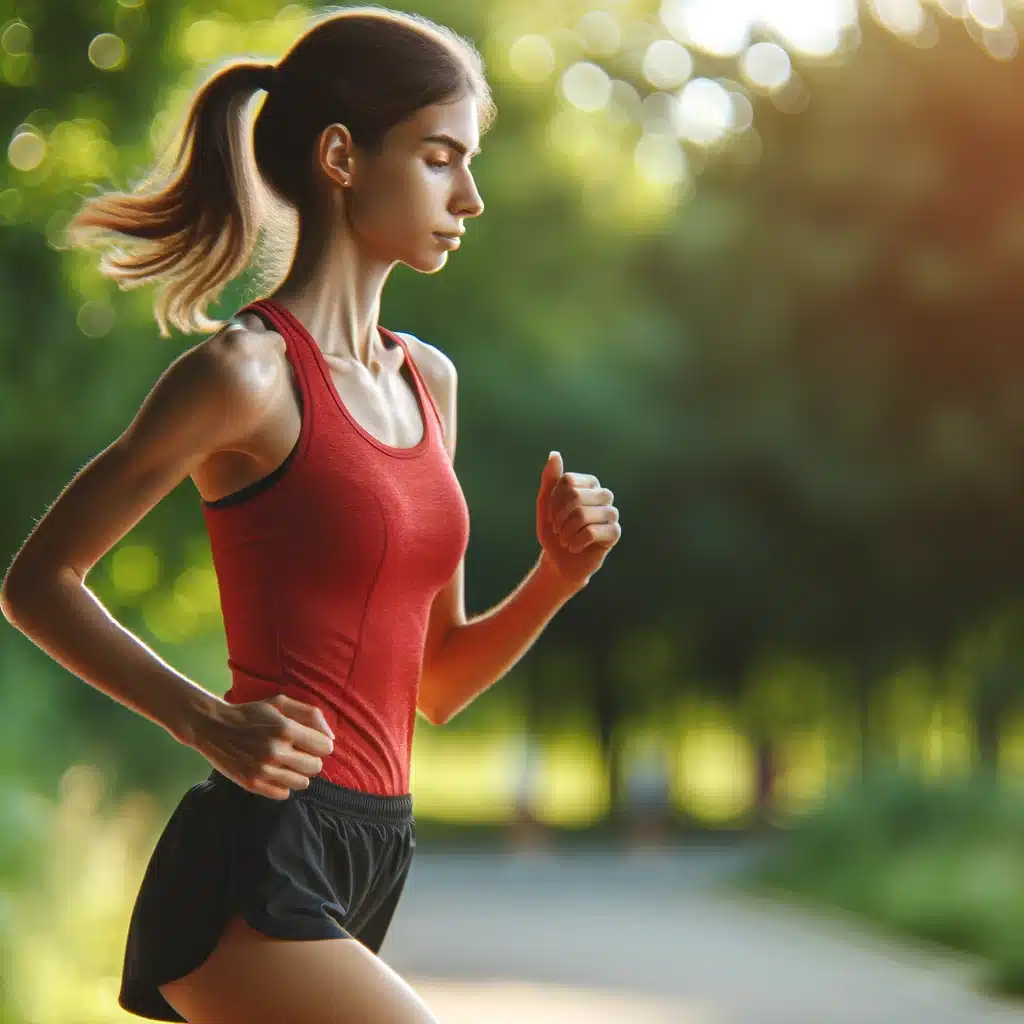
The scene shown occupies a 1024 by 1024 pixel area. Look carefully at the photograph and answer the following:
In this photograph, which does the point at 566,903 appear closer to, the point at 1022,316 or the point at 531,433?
the point at 531,433

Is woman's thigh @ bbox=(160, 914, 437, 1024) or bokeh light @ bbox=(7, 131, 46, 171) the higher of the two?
bokeh light @ bbox=(7, 131, 46, 171)

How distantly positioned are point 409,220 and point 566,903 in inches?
669

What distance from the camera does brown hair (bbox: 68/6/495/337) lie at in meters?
2.39

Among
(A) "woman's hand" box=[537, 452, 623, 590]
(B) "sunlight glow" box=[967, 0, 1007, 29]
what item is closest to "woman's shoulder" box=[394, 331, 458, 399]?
(A) "woman's hand" box=[537, 452, 623, 590]

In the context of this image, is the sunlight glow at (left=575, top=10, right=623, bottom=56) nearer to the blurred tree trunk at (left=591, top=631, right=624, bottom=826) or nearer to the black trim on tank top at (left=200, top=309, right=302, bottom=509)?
the blurred tree trunk at (left=591, top=631, right=624, bottom=826)

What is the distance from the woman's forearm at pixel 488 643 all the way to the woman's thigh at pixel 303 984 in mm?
576

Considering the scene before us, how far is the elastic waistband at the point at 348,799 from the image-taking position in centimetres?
229

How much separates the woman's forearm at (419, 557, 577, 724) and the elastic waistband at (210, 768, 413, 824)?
0.34 metres

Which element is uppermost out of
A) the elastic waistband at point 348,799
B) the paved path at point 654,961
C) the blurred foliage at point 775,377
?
the blurred foliage at point 775,377

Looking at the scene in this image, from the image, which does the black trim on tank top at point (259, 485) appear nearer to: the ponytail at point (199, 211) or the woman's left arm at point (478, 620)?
the ponytail at point (199, 211)

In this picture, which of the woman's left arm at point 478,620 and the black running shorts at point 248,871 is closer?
the black running shorts at point 248,871

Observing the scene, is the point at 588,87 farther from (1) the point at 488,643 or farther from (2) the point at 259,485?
(2) the point at 259,485

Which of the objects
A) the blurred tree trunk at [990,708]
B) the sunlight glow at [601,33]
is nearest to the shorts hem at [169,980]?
the sunlight glow at [601,33]

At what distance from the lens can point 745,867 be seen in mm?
21625
